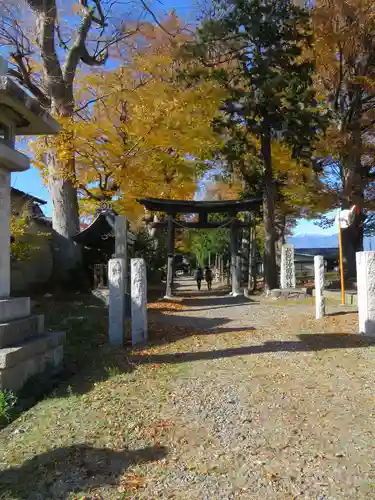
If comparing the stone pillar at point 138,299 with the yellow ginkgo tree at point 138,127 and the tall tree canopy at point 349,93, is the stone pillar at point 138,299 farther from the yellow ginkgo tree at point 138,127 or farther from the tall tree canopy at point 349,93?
the tall tree canopy at point 349,93

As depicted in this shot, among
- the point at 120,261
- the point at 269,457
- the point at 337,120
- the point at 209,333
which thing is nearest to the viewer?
the point at 269,457

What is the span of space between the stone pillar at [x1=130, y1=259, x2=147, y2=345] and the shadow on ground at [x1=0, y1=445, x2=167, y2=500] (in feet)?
13.2

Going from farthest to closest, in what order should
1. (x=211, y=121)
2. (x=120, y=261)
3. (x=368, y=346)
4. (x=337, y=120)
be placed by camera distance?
(x=337, y=120) → (x=211, y=121) → (x=120, y=261) → (x=368, y=346)

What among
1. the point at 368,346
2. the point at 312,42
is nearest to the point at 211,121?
the point at 312,42

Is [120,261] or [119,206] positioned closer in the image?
[120,261]

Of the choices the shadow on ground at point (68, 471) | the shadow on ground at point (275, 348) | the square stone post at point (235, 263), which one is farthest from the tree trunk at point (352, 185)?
the shadow on ground at point (68, 471)

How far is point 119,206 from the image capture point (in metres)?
17.6

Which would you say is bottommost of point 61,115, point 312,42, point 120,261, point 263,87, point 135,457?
point 135,457

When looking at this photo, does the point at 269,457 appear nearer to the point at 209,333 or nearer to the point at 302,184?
the point at 209,333

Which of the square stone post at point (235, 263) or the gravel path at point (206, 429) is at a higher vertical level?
the square stone post at point (235, 263)

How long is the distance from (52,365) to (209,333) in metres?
3.55

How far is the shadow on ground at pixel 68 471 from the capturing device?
2.98 metres

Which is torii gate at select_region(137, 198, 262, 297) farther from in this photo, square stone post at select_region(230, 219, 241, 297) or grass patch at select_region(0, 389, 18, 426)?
grass patch at select_region(0, 389, 18, 426)

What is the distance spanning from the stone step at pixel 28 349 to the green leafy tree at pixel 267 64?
11583mm
